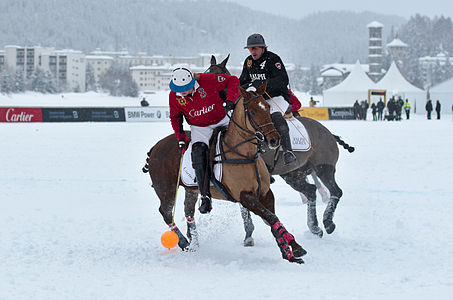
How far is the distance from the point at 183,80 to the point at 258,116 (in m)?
1.09

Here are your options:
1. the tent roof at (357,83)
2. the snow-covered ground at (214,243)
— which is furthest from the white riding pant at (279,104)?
the tent roof at (357,83)

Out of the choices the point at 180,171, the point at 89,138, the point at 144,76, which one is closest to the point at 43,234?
the point at 180,171

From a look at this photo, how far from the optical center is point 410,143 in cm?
2292

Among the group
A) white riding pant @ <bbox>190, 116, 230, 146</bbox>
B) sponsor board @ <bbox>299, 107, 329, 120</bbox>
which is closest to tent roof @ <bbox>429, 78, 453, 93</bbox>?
sponsor board @ <bbox>299, 107, 329, 120</bbox>

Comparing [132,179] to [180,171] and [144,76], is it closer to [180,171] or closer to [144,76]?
[180,171]

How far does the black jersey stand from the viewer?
8.23 meters

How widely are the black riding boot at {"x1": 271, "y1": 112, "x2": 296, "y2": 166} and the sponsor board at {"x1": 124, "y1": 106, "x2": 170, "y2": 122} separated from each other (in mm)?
30881

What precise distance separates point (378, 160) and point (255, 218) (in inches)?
362

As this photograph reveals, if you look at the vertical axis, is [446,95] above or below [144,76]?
below

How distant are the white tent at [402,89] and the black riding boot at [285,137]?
1924 inches

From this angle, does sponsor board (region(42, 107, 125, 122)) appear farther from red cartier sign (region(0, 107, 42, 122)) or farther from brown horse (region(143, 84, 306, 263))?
brown horse (region(143, 84, 306, 263))

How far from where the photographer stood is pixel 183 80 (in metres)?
7.07

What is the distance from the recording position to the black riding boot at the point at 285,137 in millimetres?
8094

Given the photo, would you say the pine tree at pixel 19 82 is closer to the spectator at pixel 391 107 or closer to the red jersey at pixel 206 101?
the spectator at pixel 391 107
